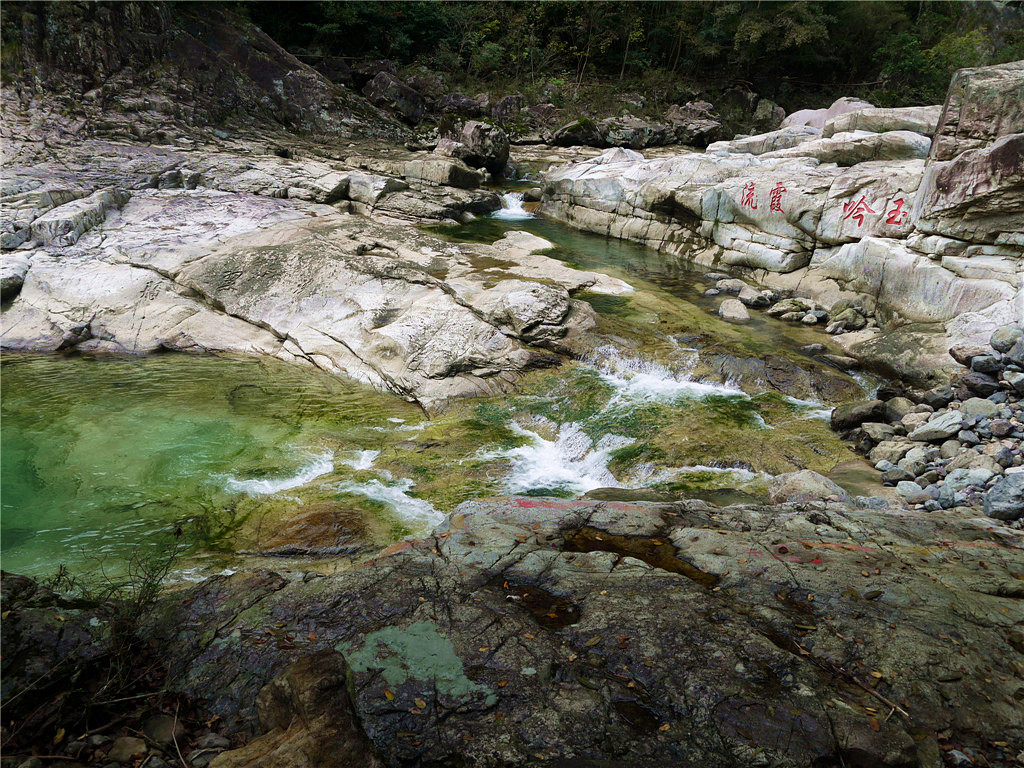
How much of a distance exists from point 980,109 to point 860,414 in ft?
19.4

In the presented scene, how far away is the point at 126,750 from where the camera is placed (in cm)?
272

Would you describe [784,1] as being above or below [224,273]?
above

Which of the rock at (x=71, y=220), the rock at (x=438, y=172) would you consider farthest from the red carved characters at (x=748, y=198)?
the rock at (x=71, y=220)

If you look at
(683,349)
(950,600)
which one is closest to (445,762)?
(950,600)

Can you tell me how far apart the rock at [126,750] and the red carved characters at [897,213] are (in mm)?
13971

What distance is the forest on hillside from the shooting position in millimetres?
32312

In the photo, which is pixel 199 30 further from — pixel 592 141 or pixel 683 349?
pixel 683 349

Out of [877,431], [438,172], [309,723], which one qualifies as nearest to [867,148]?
[877,431]

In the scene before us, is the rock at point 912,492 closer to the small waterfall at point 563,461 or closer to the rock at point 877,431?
the rock at point 877,431

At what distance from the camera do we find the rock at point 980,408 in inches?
297

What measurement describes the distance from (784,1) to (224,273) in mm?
36466

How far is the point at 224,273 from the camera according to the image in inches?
453

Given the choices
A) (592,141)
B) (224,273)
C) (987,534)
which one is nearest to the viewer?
(987,534)

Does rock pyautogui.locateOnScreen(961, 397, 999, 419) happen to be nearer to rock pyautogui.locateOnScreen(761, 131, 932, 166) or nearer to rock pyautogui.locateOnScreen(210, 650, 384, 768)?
rock pyautogui.locateOnScreen(210, 650, 384, 768)
